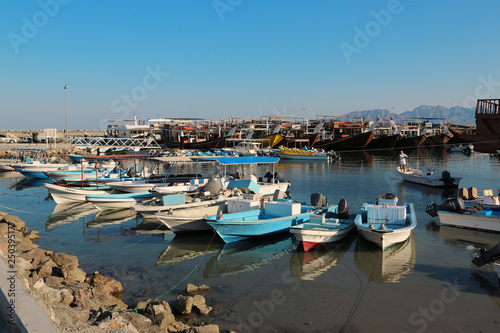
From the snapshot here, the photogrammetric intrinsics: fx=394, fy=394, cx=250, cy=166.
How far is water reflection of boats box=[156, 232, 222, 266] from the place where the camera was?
43.0ft

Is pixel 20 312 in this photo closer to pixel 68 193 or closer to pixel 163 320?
pixel 163 320

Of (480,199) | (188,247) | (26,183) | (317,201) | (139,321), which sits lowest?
→ (26,183)

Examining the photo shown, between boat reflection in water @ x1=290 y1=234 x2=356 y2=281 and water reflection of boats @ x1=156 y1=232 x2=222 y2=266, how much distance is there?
3052 millimetres

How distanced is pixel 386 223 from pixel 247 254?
519 cm

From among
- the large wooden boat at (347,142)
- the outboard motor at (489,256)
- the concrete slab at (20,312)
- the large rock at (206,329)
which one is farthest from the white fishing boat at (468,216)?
the large wooden boat at (347,142)

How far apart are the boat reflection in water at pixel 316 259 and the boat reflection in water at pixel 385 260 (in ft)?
1.81

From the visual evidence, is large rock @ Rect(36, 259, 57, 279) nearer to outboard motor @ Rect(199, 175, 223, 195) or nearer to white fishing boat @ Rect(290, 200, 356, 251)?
white fishing boat @ Rect(290, 200, 356, 251)

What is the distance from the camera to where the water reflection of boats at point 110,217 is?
1822cm

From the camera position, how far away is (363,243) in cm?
1398

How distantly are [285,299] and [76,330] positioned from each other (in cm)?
535

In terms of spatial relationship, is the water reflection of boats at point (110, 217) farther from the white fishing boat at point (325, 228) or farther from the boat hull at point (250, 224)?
the white fishing boat at point (325, 228)

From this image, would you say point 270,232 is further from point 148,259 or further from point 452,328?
point 452,328

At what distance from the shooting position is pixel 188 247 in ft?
46.7

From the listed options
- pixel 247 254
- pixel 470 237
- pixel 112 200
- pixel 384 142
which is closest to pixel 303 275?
pixel 247 254
